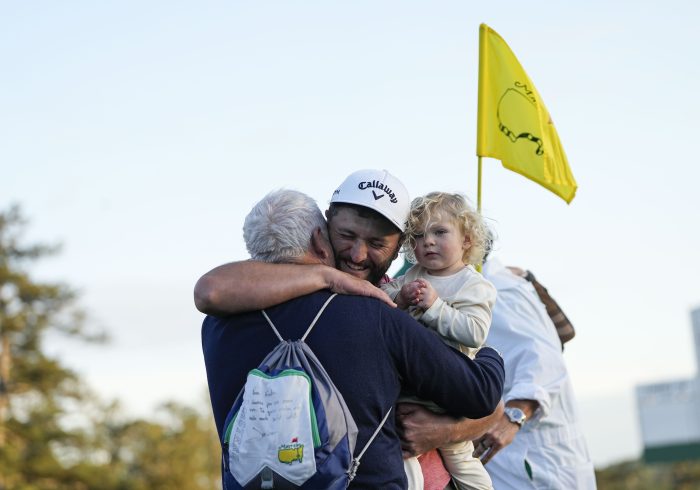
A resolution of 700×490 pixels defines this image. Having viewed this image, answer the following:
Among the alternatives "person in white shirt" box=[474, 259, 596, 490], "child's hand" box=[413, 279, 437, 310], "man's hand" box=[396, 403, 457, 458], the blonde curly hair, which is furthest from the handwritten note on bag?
"person in white shirt" box=[474, 259, 596, 490]

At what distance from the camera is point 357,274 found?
158 inches

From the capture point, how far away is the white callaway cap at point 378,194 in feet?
13.1

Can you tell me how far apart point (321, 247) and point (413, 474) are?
0.85 metres

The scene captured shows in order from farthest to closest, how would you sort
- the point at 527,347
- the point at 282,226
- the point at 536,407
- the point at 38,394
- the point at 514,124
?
the point at 38,394
the point at 514,124
the point at 527,347
the point at 536,407
the point at 282,226

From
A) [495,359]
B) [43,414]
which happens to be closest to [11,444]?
[43,414]

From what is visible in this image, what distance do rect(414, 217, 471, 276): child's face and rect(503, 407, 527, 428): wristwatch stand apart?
1.35 metres

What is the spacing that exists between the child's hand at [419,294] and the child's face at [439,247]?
0.85 ft

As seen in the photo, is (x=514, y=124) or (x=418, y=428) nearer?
(x=418, y=428)

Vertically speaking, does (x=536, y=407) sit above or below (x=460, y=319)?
below

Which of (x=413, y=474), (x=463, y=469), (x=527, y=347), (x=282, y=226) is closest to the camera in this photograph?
(x=282, y=226)

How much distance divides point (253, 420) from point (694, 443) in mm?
56505

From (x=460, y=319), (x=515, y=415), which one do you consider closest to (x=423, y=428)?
(x=460, y=319)

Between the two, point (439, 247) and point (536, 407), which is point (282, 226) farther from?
point (536, 407)

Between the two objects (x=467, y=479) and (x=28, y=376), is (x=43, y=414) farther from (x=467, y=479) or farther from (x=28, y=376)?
(x=467, y=479)
